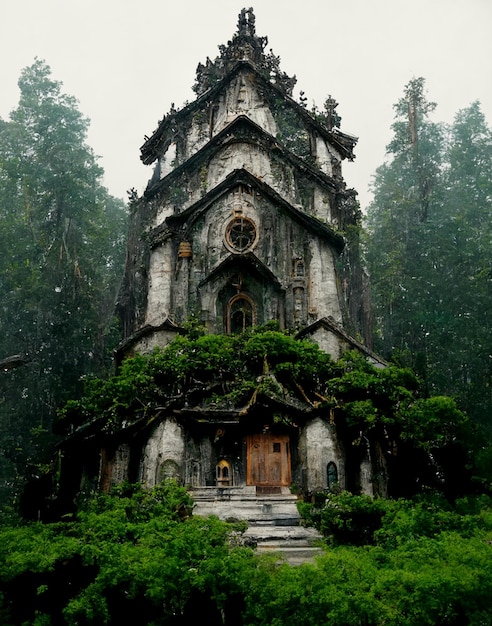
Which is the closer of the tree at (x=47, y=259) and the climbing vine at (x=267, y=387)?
the climbing vine at (x=267, y=387)

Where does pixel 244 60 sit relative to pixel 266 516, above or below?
above

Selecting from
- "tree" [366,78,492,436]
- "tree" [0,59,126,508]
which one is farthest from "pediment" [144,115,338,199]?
"tree" [0,59,126,508]

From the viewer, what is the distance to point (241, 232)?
20.6 meters

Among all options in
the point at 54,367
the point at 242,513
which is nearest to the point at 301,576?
the point at 242,513

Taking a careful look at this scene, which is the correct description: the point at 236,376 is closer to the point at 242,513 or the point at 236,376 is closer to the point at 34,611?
the point at 242,513

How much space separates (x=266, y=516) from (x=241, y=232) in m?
9.70

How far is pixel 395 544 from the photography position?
395 inches

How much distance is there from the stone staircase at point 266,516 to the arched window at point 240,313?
565 centimetres

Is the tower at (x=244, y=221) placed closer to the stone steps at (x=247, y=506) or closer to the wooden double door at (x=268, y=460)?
the wooden double door at (x=268, y=460)

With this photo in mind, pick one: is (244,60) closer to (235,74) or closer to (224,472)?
(235,74)

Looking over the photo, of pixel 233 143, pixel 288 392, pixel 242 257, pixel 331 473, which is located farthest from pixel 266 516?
pixel 233 143

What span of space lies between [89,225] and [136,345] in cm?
1605

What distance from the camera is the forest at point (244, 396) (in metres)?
8.11

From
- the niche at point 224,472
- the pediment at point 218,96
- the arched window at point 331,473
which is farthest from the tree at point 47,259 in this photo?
the arched window at point 331,473
